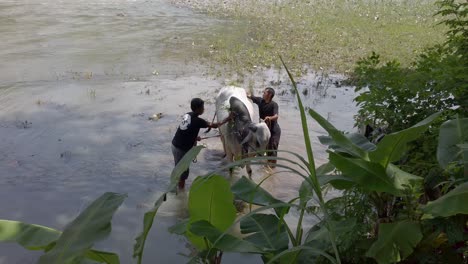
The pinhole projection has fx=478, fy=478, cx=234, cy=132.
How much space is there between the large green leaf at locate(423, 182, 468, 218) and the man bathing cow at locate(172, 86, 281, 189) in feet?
11.8

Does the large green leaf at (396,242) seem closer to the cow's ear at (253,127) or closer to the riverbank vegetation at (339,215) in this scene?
the riverbank vegetation at (339,215)

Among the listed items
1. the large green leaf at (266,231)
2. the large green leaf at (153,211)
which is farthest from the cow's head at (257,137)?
the large green leaf at (153,211)

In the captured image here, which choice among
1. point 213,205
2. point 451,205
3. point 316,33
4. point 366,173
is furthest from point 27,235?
point 316,33

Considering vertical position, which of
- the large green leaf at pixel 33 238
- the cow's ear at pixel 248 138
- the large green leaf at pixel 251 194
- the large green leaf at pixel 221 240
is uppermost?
the large green leaf at pixel 251 194

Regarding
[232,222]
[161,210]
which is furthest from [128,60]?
[232,222]

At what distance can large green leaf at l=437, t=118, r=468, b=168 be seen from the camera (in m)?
2.41

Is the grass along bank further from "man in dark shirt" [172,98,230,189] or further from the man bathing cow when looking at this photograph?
"man in dark shirt" [172,98,230,189]

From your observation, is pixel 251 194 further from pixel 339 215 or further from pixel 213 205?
pixel 339 215

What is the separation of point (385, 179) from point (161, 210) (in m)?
4.28

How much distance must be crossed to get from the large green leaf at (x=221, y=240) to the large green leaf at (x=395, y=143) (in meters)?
0.75

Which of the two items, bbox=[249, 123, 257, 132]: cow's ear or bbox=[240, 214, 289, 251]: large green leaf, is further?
bbox=[249, 123, 257, 132]: cow's ear

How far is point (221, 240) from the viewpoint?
7.50 feet

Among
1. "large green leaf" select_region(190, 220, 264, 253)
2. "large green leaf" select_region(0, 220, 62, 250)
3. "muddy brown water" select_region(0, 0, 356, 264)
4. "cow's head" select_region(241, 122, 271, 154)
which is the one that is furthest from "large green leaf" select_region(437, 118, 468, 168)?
"cow's head" select_region(241, 122, 271, 154)

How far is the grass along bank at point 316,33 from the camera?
12.5 m
